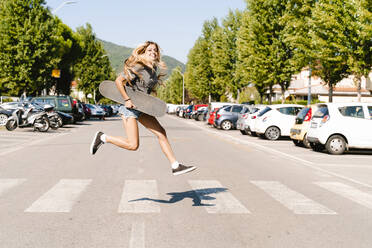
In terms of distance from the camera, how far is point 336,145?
14680 millimetres

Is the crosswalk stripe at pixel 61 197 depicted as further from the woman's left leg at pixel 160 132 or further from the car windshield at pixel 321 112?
the car windshield at pixel 321 112

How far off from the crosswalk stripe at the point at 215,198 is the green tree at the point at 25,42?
3548 cm

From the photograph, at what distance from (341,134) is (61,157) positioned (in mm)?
8020

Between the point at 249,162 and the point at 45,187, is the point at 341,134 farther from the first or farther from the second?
the point at 45,187

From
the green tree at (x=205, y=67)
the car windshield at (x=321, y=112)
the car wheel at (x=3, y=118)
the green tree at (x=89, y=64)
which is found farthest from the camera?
the green tree at (x=89, y=64)

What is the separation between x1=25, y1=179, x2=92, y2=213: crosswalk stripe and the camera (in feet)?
19.9

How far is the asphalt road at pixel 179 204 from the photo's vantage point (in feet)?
15.9

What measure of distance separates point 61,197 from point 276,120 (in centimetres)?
1500

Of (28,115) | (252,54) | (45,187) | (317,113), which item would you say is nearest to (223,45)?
(252,54)

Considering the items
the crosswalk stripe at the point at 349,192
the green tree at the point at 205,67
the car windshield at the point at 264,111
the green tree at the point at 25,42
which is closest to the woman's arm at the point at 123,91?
the crosswalk stripe at the point at 349,192

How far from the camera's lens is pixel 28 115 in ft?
74.6

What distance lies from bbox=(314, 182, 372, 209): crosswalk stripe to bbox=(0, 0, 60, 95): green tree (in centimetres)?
3595

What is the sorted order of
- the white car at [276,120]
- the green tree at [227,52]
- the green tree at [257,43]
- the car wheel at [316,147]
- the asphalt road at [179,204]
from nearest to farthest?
the asphalt road at [179,204]
the car wheel at [316,147]
the white car at [276,120]
the green tree at [257,43]
the green tree at [227,52]

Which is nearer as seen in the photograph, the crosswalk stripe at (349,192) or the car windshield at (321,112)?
the crosswalk stripe at (349,192)
